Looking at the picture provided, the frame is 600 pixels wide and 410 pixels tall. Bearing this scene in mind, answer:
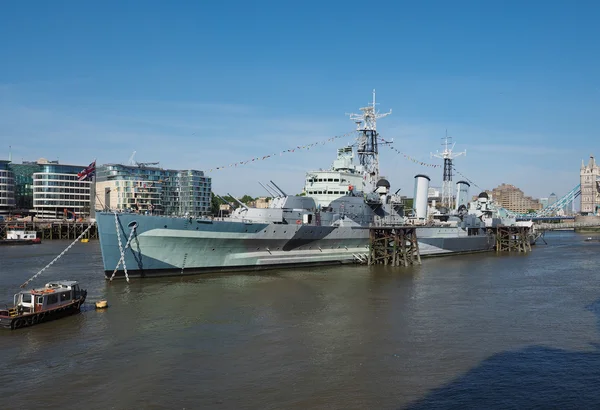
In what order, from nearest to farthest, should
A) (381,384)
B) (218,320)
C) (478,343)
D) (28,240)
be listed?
(381,384)
(478,343)
(218,320)
(28,240)

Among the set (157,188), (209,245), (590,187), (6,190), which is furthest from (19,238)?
(590,187)

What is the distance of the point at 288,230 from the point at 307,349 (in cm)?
1817

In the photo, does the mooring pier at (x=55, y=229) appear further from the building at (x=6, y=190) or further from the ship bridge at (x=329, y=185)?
the ship bridge at (x=329, y=185)

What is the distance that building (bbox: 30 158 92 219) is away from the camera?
337ft

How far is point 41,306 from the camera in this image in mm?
19531

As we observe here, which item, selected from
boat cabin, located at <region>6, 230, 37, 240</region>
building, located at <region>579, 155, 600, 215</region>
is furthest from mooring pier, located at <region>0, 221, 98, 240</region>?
building, located at <region>579, 155, 600, 215</region>

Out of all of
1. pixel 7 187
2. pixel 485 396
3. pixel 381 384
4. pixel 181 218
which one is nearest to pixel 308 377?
pixel 381 384

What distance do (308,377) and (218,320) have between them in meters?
7.29

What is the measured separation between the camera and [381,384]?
44.7ft

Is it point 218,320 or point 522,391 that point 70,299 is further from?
point 522,391

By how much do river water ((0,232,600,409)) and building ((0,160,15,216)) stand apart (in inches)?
3259

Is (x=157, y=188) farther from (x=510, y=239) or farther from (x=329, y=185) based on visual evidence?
(x=329, y=185)

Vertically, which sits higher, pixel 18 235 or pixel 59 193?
pixel 59 193

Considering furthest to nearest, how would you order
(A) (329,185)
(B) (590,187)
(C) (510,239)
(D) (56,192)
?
(B) (590,187) < (D) (56,192) < (C) (510,239) < (A) (329,185)
